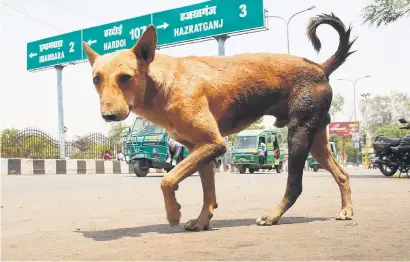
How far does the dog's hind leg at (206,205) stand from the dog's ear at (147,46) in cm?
117

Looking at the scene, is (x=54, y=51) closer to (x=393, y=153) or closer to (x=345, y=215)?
(x=393, y=153)

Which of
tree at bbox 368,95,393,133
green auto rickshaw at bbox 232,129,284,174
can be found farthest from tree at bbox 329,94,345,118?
green auto rickshaw at bbox 232,129,284,174

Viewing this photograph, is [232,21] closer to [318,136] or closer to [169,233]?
[318,136]

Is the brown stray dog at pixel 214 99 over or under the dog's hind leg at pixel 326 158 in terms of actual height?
over

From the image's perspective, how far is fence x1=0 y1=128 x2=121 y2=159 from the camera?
25031 millimetres

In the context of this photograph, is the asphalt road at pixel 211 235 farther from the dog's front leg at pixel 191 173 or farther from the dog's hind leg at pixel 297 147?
the dog's hind leg at pixel 297 147

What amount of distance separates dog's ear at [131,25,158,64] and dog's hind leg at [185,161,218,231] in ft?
3.83

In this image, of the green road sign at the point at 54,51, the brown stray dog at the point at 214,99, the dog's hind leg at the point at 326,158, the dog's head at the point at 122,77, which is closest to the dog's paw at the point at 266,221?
the brown stray dog at the point at 214,99

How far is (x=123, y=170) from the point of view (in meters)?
27.0

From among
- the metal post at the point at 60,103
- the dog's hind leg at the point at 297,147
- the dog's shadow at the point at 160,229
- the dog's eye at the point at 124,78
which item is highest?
the metal post at the point at 60,103

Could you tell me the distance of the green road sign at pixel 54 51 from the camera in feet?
102

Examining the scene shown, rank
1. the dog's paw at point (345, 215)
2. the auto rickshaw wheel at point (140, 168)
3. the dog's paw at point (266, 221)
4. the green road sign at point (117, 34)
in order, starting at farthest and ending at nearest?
the green road sign at point (117, 34) → the auto rickshaw wheel at point (140, 168) → the dog's paw at point (345, 215) → the dog's paw at point (266, 221)

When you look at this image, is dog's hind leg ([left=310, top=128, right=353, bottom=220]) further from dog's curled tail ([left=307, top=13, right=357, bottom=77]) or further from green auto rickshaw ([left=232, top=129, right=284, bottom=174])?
green auto rickshaw ([left=232, top=129, right=284, bottom=174])

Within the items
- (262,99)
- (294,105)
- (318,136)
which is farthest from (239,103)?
(318,136)
